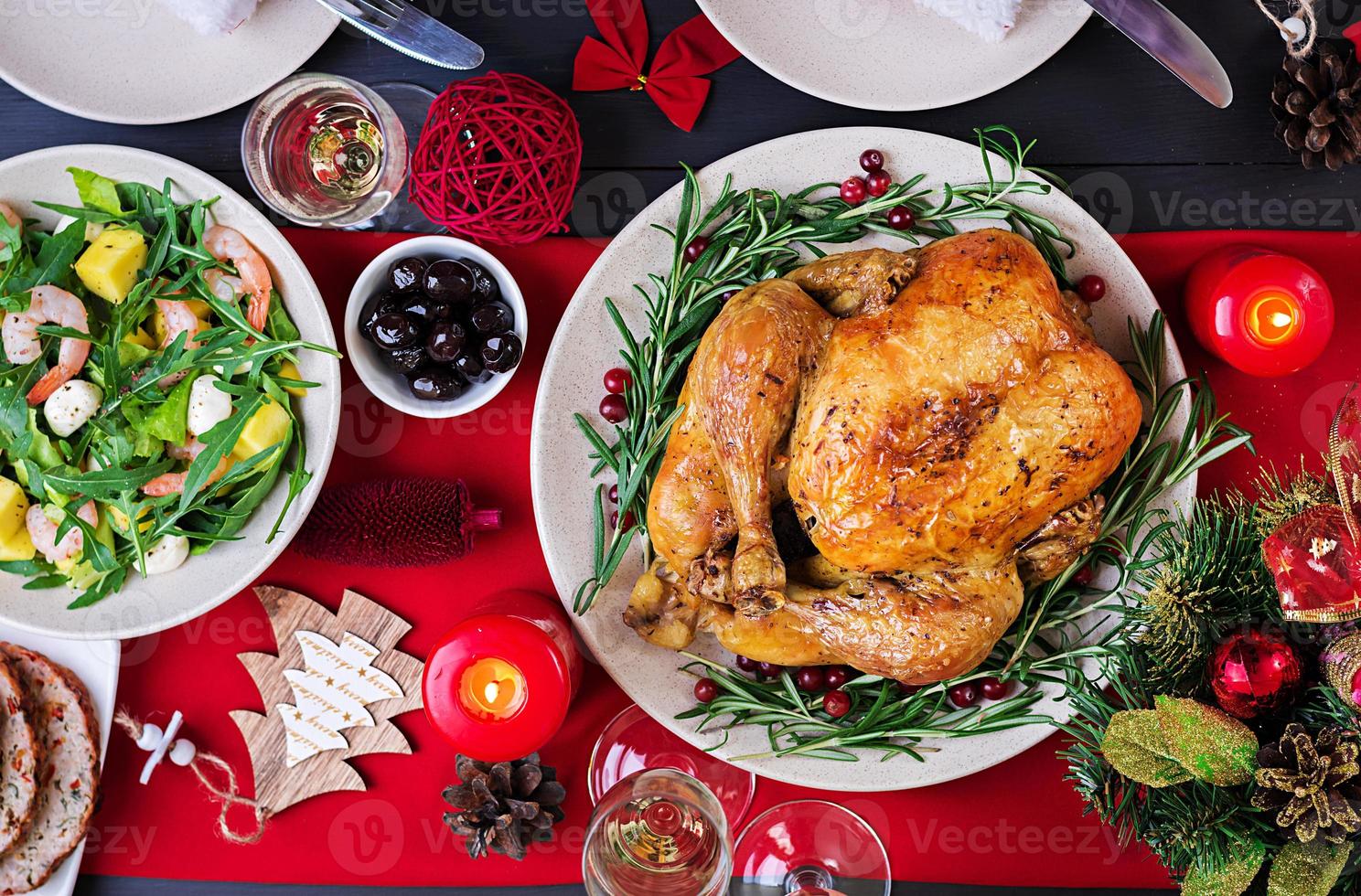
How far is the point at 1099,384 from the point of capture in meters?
1.29

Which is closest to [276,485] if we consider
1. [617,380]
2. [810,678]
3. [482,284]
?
[482,284]

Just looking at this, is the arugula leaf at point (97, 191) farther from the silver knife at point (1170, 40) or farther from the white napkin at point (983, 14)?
the silver knife at point (1170, 40)

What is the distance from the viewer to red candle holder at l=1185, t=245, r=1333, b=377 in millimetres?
1474

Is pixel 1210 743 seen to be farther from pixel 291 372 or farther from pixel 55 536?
pixel 55 536

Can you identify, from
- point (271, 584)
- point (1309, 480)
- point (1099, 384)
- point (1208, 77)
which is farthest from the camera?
point (271, 584)

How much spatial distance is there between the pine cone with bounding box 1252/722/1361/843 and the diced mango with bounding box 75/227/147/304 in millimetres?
1649

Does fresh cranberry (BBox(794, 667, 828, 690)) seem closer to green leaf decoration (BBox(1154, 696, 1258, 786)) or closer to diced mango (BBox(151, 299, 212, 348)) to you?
green leaf decoration (BBox(1154, 696, 1258, 786))

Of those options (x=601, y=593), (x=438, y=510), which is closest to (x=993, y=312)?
(x=601, y=593)

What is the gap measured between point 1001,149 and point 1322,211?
608mm

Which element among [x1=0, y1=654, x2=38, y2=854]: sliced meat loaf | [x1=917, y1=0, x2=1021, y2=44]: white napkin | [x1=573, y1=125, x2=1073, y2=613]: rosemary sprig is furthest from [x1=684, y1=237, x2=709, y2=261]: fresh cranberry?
[x1=0, y1=654, x2=38, y2=854]: sliced meat loaf

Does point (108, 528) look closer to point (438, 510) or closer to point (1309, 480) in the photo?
point (438, 510)

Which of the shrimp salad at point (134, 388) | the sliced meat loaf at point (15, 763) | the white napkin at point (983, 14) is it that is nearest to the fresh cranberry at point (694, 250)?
the white napkin at point (983, 14)

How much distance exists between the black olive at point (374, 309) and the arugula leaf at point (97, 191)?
0.41 meters

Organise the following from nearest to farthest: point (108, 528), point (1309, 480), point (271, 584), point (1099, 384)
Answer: point (1309, 480) < point (1099, 384) < point (108, 528) < point (271, 584)
